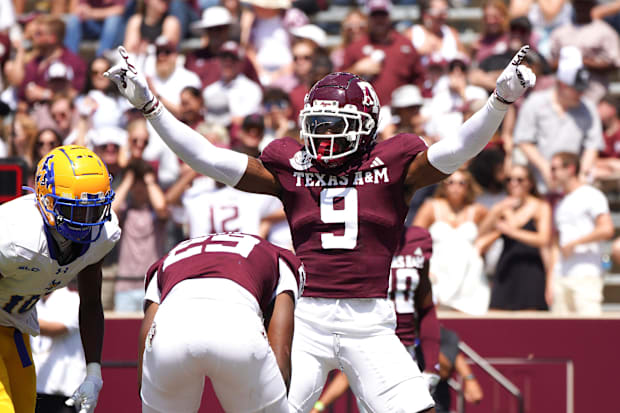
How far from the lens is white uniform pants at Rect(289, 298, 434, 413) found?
4480 mm

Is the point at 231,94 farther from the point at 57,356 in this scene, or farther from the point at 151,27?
the point at 57,356

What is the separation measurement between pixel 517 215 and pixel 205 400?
2726 millimetres

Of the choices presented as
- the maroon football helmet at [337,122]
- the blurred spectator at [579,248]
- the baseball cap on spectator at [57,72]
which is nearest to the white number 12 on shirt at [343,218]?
the maroon football helmet at [337,122]

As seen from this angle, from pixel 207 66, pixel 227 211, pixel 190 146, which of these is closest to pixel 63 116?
pixel 207 66

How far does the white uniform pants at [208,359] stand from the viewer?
3.52 meters

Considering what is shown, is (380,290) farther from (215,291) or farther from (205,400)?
(205,400)

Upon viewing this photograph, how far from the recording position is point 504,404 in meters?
7.55

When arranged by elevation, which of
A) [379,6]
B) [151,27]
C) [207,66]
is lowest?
[207,66]

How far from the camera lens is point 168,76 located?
32.0 ft

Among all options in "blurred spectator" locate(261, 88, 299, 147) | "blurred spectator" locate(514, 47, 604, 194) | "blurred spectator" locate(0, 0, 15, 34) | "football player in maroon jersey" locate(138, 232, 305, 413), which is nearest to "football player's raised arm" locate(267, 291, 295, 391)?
"football player in maroon jersey" locate(138, 232, 305, 413)

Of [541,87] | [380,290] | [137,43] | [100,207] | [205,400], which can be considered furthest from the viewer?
[137,43]

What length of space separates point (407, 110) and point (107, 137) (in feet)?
8.29

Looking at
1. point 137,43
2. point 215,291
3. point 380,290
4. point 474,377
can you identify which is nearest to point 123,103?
point 137,43

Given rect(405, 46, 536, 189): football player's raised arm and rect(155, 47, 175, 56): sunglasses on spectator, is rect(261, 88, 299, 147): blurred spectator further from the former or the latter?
rect(405, 46, 536, 189): football player's raised arm
